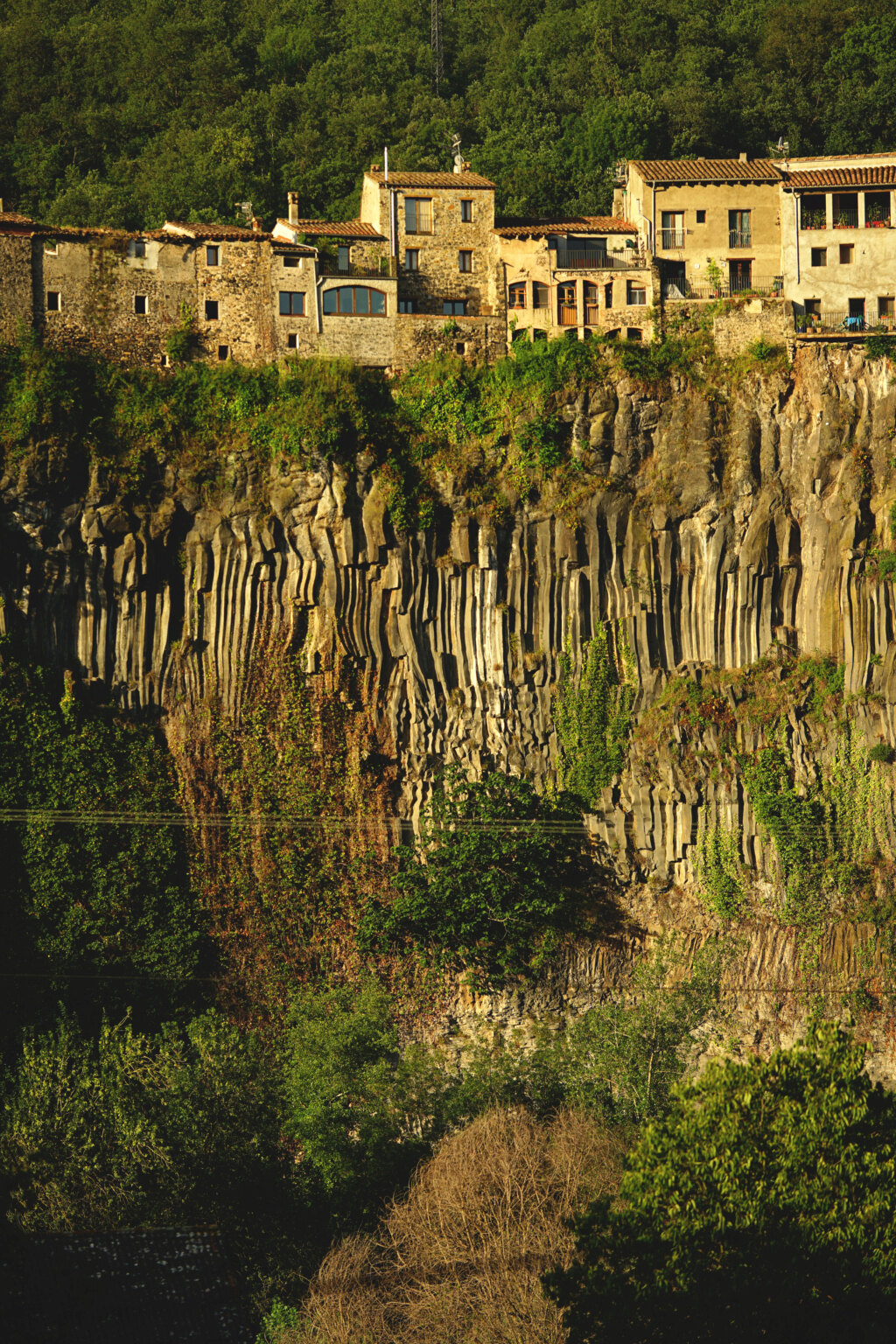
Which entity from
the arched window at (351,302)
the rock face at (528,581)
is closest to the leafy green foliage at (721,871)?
the rock face at (528,581)

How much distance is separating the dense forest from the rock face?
17891 mm

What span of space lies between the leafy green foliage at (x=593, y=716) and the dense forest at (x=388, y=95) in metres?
21.8

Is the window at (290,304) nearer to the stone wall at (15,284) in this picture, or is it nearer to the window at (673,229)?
the stone wall at (15,284)

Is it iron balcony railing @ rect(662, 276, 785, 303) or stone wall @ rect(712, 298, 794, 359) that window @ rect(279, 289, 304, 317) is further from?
stone wall @ rect(712, 298, 794, 359)

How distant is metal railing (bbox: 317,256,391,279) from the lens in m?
57.6

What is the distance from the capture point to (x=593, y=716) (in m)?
53.7

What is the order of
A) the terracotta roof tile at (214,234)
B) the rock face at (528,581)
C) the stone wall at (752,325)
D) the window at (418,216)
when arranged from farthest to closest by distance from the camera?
the window at (418,216) < the terracotta roof tile at (214,234) < the stone wall at (752,325) < the rock face at (528,581)

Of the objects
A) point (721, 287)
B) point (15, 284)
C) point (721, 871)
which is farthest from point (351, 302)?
point (721, 871)

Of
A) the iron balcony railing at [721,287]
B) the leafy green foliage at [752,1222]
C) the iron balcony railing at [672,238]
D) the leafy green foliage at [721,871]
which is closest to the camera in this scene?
the leafy green foliage at [752,1222]

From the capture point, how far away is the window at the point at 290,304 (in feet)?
186

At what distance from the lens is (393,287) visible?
188 ft

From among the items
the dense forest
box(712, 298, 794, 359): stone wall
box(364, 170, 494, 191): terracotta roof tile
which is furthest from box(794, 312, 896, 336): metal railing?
the dense forest

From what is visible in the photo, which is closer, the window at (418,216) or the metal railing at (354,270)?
the metal railing at (354,270)

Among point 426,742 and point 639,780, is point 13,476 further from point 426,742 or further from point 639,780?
point 639,780
